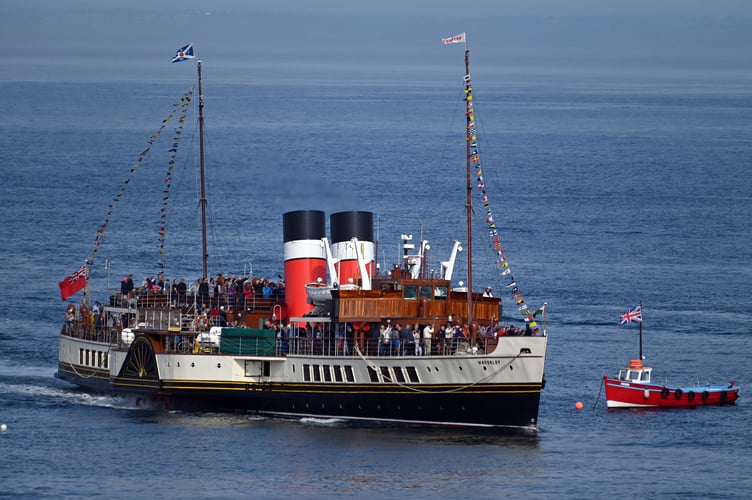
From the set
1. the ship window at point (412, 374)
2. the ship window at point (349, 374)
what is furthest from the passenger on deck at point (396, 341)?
the ship window at point (349, 374)

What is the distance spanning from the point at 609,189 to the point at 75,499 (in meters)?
101

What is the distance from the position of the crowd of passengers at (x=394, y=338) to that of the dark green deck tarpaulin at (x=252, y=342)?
0.43 metres

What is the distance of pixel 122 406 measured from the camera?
77438mm

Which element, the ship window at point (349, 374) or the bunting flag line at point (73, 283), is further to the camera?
the bunting flag line at point (73, 283)

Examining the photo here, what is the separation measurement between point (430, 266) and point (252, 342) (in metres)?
15.2

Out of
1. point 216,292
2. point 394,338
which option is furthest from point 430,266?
point 394,338

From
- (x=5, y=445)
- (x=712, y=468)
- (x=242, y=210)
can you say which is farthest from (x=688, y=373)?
(x=242, y=210)

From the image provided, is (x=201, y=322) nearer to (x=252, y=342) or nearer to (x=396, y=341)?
(x=252, y=342)

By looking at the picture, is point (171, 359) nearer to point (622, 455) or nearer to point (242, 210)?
point (622, 455)

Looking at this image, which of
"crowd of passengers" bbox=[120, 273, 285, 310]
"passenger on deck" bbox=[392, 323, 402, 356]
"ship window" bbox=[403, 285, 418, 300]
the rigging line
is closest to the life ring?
"crowd of passengers" bbox=[120, 273, 285, 310]

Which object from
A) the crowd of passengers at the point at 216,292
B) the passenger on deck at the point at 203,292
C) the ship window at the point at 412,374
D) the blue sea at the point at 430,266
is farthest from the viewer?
the passenger on deck at the point at 203,292

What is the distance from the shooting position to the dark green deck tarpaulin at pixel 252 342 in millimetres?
73375

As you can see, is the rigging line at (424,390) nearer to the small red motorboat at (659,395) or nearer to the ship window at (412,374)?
the ship window at (412,374)

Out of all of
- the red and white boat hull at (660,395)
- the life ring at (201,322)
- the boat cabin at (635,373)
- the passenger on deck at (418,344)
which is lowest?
the red and white boat hull at (660,395)
